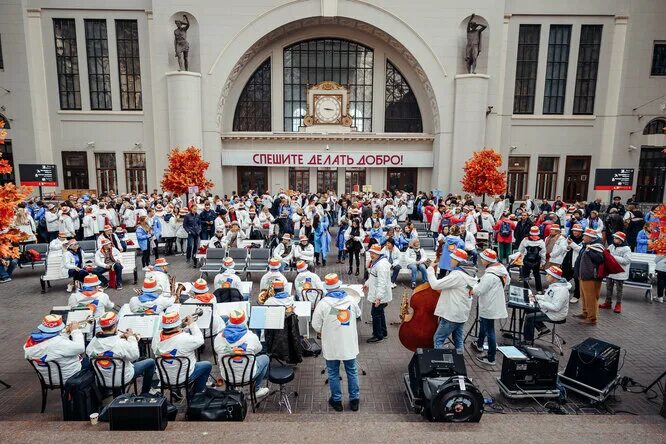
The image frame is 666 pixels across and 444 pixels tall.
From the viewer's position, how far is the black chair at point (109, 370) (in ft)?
18.8

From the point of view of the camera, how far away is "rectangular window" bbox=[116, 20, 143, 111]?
25078mm

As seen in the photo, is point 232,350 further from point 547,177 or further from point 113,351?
point 547,177

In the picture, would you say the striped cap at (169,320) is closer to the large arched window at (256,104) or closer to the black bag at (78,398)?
the black bag at (78,398)

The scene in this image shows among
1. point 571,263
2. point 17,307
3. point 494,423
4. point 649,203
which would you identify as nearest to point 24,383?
point 17,307

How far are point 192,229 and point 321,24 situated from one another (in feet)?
58.0

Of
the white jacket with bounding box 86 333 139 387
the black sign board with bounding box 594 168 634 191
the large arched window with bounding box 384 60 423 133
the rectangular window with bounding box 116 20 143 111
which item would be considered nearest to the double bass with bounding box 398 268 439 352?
the white jacket with bounding box 86 333 139 387

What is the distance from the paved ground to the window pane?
1793 centimetres

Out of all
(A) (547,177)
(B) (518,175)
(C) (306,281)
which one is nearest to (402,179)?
(B) (518,175)

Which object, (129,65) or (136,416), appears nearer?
(136,416)

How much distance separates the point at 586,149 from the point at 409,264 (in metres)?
20.9

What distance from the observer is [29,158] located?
25047 mm

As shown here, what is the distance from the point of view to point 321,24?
26.2 meters

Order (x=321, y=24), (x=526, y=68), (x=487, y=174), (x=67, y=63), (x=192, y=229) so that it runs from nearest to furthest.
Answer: (x=192, y=229), (x=487, y=174), (x=67, y=63), (x=526, y=68), (x=321, y=24)

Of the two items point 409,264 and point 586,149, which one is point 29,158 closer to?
point 409,264
